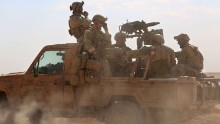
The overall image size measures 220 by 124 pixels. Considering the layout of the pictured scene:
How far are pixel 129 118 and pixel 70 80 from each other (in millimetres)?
1320

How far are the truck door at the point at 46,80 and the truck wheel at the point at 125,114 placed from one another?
110cm

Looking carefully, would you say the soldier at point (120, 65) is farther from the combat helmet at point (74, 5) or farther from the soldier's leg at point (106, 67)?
the combat helmet at point (74, 5)

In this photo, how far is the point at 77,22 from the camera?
8766 millimetres

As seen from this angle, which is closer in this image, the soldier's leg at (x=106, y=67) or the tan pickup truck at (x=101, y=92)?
the tan pickup truck at (x=101, y=92)

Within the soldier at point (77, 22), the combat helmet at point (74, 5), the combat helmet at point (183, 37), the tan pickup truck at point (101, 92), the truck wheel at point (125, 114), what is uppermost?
the combat helmet at point (74, 5)

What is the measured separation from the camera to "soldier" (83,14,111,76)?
7.17 m

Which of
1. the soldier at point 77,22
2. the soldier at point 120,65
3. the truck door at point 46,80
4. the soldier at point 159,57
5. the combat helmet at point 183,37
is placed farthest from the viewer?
the soldier at point 77,22

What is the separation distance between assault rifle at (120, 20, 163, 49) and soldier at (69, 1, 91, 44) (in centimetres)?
109

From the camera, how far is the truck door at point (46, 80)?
7.35 metres

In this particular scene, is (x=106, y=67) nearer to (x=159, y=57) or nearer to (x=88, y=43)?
(x=88, y=43)

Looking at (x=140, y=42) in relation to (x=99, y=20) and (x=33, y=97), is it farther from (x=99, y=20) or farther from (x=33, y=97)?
(x=33, y=97)

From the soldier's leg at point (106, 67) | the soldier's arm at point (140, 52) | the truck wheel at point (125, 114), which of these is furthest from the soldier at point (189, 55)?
the truck wheel at point (125, 114)

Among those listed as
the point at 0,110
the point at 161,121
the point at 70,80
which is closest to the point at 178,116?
the point at 161,121

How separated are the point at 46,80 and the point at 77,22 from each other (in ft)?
6.14
